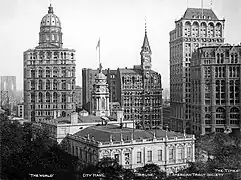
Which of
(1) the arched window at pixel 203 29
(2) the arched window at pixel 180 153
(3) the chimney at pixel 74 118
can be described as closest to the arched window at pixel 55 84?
(3) the chimney at pixel 74 118

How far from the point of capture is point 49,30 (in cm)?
11419

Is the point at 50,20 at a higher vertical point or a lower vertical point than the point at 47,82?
higher

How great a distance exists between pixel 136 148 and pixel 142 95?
66812 millimetres

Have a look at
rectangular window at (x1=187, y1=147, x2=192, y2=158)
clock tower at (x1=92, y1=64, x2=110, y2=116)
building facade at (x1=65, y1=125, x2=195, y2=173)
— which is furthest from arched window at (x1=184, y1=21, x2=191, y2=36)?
rectangular window at (x1=187, y1=147, x2=192, y2=158)

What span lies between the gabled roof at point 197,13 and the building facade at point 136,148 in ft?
194

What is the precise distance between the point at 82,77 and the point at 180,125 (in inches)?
2167

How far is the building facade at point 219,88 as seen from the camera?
10256 centimetres

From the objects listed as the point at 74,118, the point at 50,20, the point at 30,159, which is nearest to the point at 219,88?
the point at 74,118

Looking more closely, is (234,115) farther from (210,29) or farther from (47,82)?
(47,82)

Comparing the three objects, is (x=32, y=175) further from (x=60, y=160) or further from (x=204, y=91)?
(x=204, y=91)

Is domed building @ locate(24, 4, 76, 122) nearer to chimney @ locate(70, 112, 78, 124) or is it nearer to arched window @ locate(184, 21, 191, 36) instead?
arched window @ locate(184, 21, 191, 36)

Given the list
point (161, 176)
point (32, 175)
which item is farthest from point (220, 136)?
point (32, 175)

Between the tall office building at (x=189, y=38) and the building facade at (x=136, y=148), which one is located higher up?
the tall office building at (x=189, y=38)

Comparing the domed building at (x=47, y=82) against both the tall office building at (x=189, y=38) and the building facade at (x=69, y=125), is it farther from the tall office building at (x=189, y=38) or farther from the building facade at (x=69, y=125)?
the tall office building at (x=189, y=38)
